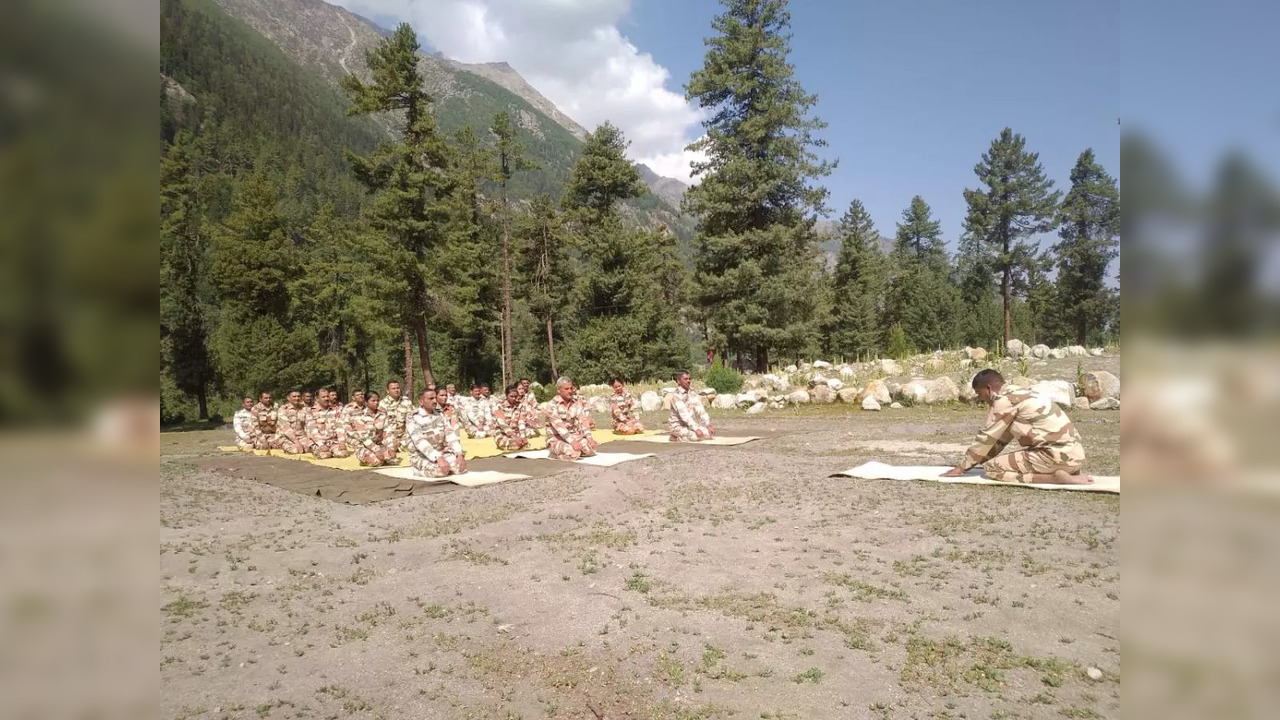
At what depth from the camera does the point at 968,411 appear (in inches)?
564

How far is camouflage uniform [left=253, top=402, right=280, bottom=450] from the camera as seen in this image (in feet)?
44.2

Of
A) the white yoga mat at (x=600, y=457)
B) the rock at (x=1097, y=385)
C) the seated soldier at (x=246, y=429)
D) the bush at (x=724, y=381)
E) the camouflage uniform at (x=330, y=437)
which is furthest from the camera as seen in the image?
the bush at (x=724, y=381)

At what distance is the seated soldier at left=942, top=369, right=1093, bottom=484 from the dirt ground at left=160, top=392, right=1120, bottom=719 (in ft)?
1.76

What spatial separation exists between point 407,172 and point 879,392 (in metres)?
16.9

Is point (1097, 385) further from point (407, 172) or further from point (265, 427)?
point (407, 172)

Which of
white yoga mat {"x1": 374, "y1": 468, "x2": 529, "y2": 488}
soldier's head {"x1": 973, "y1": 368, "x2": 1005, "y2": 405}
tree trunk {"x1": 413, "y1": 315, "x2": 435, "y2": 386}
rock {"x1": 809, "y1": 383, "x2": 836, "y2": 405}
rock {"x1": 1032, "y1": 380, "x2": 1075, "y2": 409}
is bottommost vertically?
white yoga mat {"x1": 374, "y1": 468, "x2": 529, "y2": 488}

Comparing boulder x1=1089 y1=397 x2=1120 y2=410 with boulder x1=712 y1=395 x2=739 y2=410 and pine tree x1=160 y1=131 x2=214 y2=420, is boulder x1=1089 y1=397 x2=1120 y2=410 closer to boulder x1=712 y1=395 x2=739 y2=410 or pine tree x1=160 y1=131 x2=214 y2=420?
boulder x1=712 y1=395 x2=739 y2=410

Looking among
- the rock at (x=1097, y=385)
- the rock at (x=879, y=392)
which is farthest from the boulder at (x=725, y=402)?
the rock at (x=1097, y=385)

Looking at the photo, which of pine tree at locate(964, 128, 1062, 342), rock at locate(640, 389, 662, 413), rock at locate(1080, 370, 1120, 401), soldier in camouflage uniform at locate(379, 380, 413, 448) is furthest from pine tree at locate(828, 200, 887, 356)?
soldier in camouflage uniform at locate(379, 380, 413, 448)

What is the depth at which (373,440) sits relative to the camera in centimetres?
1072

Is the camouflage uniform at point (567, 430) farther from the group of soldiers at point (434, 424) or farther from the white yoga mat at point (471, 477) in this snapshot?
the white yoga mat at point (471, 477)

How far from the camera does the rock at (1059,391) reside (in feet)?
42.9

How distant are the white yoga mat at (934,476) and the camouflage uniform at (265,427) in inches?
444
